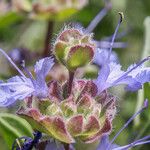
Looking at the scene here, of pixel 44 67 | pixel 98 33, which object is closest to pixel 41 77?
pixel 44 67

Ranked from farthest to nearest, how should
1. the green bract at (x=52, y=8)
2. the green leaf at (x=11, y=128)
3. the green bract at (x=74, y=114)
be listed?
1. the green bract at (x=52, y=8)
2. the green leaf at (x=11, y=128)
3. the green bract at (x=74, y=114)

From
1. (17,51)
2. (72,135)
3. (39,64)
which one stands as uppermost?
(17,51)

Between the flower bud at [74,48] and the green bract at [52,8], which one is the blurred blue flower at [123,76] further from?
the green bract at [52,8]

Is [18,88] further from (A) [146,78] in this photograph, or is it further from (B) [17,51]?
(B) [17,51]

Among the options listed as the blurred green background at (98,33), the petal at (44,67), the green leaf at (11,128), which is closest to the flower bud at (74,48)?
the petal at (44,67)

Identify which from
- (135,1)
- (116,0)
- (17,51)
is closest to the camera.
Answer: (17,51)

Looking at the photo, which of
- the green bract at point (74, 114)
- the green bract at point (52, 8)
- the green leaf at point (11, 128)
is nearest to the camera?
the green bract at point (74, 114)

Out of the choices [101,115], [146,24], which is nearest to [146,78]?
[101,115]
